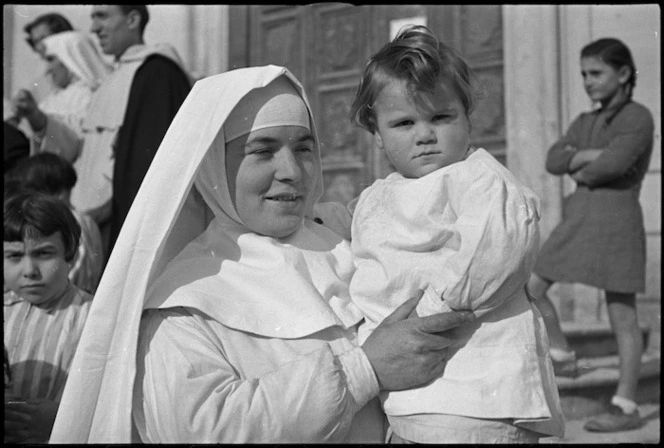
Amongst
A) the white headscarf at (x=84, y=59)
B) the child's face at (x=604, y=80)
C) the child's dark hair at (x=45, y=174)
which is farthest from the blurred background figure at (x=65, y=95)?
the child's face at (x=604, y=80)

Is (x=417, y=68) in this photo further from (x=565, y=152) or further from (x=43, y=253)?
(x=565, y=152)

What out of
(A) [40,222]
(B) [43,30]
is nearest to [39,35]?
(B) [43,30]

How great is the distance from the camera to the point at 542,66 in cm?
634

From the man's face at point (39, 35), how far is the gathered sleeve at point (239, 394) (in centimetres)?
588

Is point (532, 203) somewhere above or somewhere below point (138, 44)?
below

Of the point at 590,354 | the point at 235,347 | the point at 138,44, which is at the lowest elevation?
the point at 590,354

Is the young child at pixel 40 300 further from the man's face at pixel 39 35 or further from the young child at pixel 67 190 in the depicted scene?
the man's face at pixel 39 35

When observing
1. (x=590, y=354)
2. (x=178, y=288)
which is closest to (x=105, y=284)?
(x=178, y=288)

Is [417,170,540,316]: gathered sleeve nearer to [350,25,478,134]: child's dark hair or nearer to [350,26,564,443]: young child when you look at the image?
[350,26,564,443]: young child

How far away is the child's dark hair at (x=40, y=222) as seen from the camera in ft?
12.5

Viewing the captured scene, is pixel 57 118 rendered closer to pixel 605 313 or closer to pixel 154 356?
pixel 605 313

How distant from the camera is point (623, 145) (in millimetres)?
4926

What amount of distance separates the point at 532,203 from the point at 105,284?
1116mm

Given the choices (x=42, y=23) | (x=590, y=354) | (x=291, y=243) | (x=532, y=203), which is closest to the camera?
(x=532, y=203)
